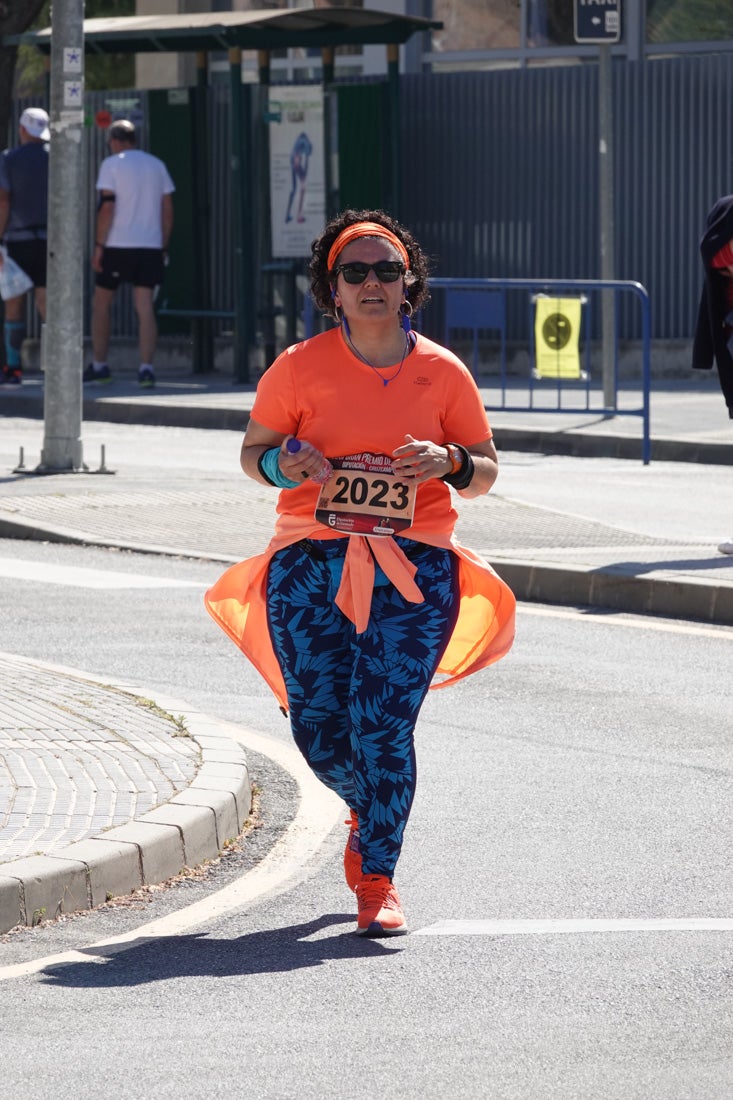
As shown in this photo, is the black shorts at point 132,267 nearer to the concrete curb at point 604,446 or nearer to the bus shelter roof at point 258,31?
the bus shelter roof at point 258,31

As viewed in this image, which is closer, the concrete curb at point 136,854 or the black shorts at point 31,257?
the concrete curb at point 136,854

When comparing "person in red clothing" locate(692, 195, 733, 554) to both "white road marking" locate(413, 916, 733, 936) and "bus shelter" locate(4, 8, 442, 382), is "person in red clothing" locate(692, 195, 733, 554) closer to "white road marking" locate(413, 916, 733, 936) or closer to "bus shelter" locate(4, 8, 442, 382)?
"white road marking" locate(413, 916, 733, 936)

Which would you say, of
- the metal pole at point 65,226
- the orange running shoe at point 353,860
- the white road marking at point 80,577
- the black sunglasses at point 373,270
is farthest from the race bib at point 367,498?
the metal pole at point 65,226

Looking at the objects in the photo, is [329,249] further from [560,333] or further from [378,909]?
[560,333]

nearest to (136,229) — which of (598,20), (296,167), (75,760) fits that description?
(296,167)

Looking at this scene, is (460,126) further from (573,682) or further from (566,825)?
(566,825)

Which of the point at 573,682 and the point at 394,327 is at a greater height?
the point at 394,327

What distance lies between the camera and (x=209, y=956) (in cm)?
525

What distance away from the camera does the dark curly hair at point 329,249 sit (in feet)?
19.0

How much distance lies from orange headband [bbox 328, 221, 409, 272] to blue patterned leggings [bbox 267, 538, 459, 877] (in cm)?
71

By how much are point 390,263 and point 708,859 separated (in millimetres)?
1795

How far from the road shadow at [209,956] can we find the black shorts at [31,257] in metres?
16.0

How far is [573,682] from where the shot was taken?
867cm

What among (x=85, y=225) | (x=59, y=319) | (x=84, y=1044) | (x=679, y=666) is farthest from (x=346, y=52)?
(x=84, y=1044)
